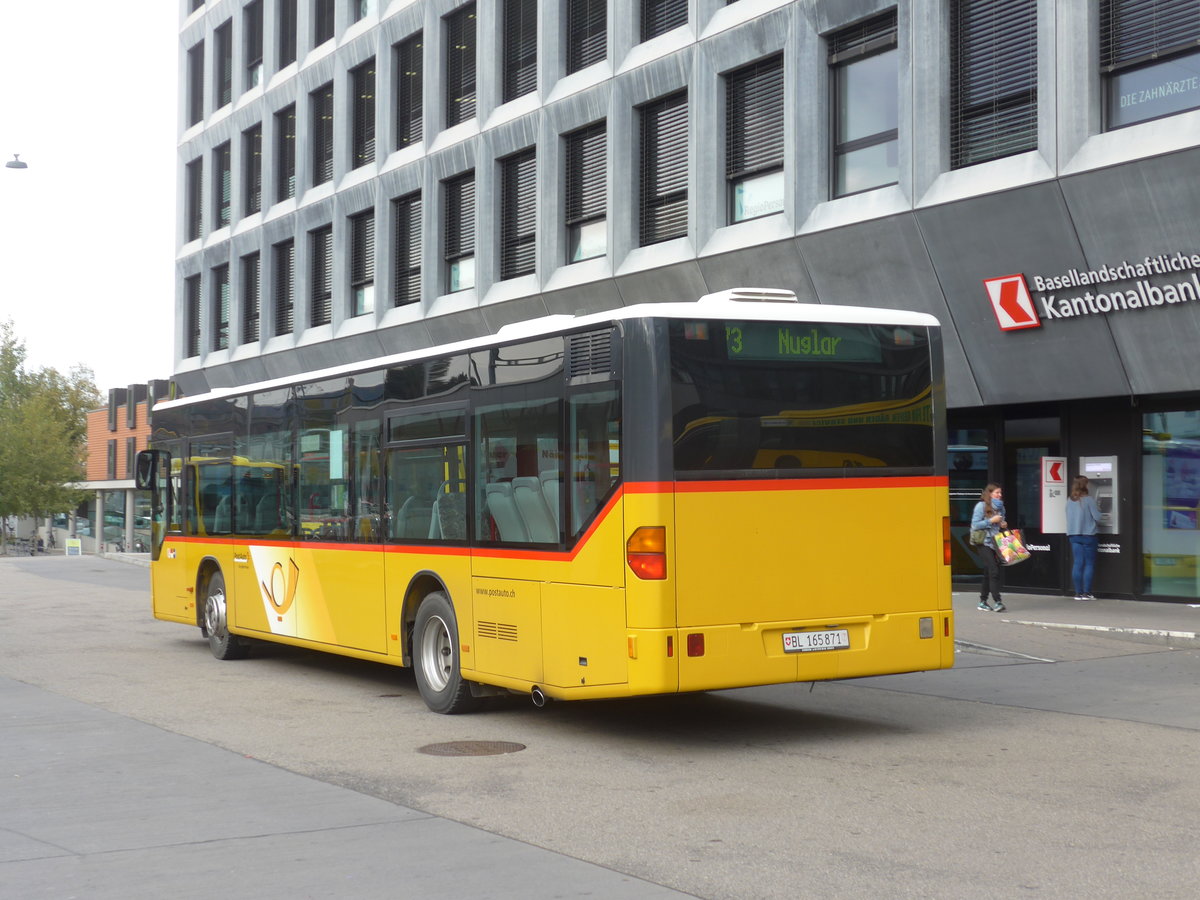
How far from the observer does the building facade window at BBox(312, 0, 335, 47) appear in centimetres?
3481

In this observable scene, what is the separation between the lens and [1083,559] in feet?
65.5

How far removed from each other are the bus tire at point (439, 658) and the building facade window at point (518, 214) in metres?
16.5

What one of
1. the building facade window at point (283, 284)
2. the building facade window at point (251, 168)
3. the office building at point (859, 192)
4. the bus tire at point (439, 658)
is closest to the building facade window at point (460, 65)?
the office building at point (859, 192)

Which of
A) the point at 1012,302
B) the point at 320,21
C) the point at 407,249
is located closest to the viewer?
the point at 1012,302

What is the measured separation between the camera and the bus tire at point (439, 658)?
10516 mm

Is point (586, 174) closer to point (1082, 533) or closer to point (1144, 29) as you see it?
point (1082, 533)

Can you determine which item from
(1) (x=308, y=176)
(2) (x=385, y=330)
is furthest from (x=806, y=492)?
(1) (x=308, y=176)

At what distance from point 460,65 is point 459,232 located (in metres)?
3.37

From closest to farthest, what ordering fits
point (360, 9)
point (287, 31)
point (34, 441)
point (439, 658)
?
point (439, 658) → point (360, 9) → point (287, 31) → point (34, 441)

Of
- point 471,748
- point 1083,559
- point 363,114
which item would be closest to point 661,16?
point 1083,559

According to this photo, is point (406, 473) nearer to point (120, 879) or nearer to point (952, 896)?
point (120, 879)

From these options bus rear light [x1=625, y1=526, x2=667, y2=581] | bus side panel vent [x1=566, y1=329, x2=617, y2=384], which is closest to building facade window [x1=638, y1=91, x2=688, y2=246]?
bus side panel vent [x1=566, y1=329, x2=617, y2=384]

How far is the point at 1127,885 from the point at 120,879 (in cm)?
399

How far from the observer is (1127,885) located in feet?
18.4
